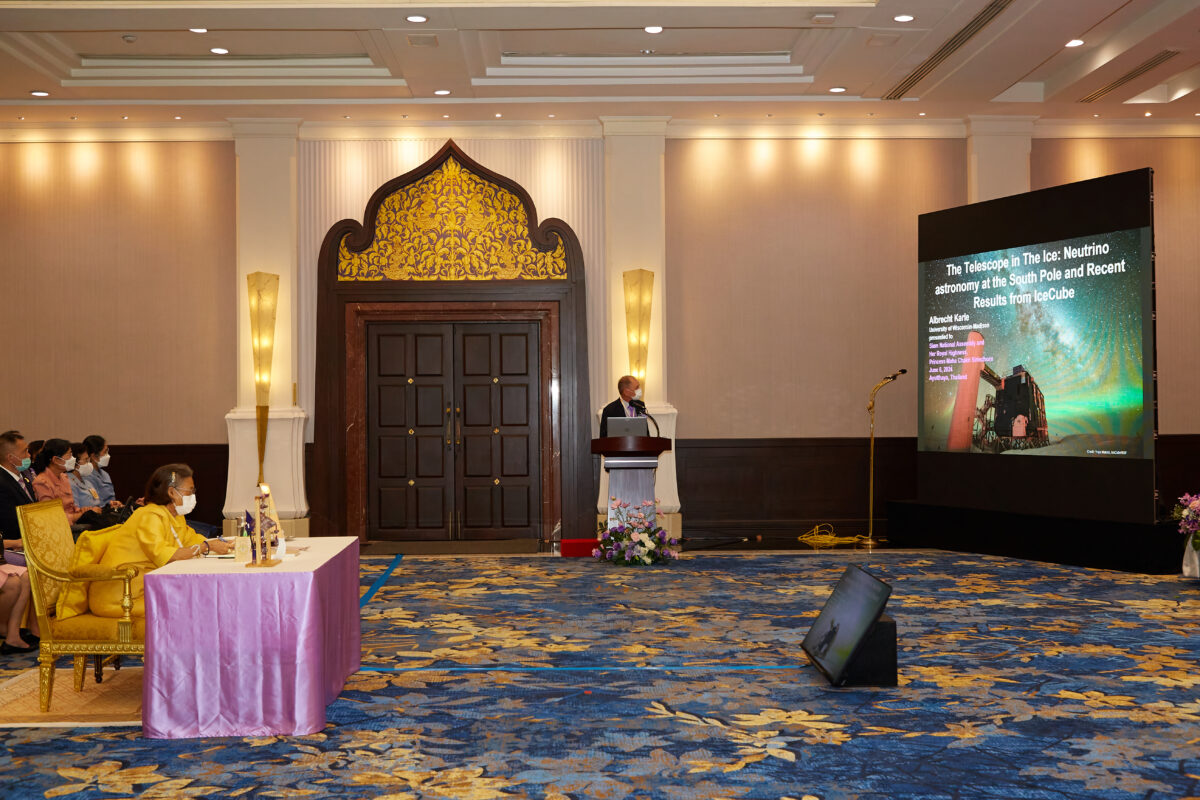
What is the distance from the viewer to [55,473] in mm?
7781

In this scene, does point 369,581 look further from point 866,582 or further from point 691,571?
point 866,582

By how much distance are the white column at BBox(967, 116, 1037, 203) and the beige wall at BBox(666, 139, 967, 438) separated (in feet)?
0.77

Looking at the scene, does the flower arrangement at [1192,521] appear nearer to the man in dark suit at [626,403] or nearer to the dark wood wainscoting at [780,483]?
the dark wood wainscoting at [780,483]

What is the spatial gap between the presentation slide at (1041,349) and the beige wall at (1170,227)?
Answer: 2.46 m

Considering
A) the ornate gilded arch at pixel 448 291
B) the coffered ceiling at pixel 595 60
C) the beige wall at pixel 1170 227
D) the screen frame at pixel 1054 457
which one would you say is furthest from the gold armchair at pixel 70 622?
the beige wall at pixel 1170 227

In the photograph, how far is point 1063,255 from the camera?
9.02 metres

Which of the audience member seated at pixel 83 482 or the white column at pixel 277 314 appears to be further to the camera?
the white column at pixel 277 314

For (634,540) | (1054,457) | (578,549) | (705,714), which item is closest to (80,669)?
(705,714)

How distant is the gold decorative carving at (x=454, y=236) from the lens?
36.4ft

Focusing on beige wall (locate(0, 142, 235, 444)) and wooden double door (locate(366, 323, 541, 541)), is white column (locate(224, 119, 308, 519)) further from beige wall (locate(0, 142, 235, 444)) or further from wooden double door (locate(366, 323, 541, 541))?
wooden double door (locate(366, 323, 541, 541))

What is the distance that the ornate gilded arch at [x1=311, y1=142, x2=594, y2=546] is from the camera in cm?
1095

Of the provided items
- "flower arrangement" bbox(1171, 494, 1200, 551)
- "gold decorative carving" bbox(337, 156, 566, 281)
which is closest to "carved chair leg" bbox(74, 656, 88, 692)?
"gold decorative carving" bbox(337, 156, 566, 281)

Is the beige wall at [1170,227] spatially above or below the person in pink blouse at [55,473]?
above

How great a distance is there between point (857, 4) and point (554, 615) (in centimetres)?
520
